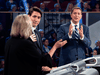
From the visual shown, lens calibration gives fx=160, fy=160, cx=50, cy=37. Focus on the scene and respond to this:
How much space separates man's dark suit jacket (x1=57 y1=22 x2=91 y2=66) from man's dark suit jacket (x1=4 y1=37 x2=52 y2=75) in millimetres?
1463

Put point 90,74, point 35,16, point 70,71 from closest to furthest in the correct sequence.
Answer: point 70,71 → point 90,74 → point 35,16

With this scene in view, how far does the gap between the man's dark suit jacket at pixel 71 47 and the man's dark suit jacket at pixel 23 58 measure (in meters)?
1.46

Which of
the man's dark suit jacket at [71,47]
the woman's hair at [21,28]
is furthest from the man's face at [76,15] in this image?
the woman's hair at [21,28]

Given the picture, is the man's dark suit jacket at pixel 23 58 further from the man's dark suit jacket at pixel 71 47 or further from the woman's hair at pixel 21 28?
the man's dark suit jacket at pixel 71 47

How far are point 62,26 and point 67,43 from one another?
30cm

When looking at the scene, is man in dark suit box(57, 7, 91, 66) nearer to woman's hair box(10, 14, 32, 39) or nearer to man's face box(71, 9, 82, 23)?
man's face box(71, 9, 82, 23)

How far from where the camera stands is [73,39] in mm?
2582

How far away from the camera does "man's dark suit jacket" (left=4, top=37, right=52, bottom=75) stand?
1038 millimetres

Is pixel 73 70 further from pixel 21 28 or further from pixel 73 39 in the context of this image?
pixel 73 39

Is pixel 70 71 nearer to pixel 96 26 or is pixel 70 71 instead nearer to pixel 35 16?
pixel 35 16

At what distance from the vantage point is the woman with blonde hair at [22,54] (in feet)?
3.41

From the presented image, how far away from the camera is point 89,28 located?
2777 millimetres

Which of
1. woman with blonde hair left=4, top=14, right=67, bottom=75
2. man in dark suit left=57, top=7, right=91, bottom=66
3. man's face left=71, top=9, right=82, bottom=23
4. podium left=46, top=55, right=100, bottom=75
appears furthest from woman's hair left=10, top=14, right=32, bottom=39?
man's face left=71, top=9, right=82, bottom=23

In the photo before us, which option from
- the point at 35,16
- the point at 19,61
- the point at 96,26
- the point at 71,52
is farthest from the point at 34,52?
the point at 96,26
